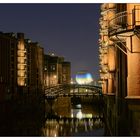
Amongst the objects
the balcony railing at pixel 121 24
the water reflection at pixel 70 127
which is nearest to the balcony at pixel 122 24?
the balcony railing at pixel 121 24

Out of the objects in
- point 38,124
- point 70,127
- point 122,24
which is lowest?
point 70,127

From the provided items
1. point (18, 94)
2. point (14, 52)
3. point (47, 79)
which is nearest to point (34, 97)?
point (18, 94)

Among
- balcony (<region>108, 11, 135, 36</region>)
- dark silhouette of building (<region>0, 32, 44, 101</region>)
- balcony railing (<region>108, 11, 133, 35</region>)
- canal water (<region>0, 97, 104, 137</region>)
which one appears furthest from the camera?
dark silhouette of building (<region>0, 32, 44, 101</region>)

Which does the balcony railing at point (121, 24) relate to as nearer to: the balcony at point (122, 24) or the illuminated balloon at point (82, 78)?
the balcony at point (122, 24)

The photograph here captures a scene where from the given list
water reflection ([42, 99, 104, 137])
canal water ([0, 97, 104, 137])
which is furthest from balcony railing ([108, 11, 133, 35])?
water reflection ([42, 99, 104, 137])

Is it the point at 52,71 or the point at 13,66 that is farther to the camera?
the point at 52,71

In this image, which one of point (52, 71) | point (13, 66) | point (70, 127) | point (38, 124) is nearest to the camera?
point (70, 127)

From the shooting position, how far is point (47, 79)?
102 m

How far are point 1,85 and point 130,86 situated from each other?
125 feet

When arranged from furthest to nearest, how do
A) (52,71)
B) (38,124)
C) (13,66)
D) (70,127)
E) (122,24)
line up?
1. (52,71)
2. (13,66)
3. (38,124)
4. (70,127)
5. (122,24)

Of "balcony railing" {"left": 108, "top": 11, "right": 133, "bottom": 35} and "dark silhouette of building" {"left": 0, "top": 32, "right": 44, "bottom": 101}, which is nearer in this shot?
"balcony railing" {"left": 108, "top": 11, "right": 133, "bottom": 35}

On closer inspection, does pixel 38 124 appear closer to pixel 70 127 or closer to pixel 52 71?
pixel 70 127

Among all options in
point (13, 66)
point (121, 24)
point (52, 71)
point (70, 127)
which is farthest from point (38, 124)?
point (52, 71)

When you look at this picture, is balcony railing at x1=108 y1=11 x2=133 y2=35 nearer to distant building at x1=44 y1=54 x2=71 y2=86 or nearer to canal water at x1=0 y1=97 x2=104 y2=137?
canal water at x1=0 y1=97 x2=104 y2=137
